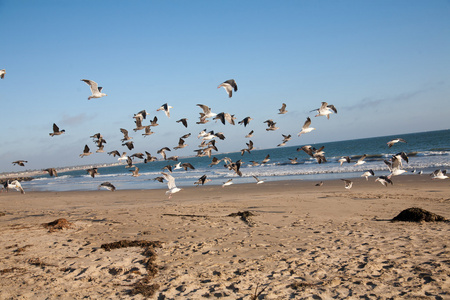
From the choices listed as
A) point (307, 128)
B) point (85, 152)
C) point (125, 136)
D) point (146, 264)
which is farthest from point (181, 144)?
point (146, 264)

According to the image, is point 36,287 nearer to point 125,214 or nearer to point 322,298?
point 322,298

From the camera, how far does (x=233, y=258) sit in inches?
267

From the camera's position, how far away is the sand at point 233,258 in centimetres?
532

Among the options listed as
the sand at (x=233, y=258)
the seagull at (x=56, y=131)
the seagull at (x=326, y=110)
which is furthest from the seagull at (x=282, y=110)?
the seagull at (x=56, y=131)

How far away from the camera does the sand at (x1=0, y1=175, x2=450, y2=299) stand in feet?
17.5

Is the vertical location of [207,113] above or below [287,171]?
above

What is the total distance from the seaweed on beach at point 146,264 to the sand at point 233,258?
0.02 m

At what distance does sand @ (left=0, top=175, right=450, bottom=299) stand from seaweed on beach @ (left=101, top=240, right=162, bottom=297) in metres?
0.02

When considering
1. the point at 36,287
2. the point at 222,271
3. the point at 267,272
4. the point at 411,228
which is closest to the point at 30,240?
the point at 36,287

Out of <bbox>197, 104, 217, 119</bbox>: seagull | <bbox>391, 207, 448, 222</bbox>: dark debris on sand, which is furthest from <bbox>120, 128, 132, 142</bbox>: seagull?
<bbox>391, 207, 448, 222</bbox>: dark debris on sand

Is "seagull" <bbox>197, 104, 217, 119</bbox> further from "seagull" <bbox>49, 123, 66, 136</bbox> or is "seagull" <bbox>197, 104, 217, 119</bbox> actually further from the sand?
"seagull" <bbox>49, 123, 66, 136</bbox>

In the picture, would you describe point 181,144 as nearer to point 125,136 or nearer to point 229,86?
point 125,136

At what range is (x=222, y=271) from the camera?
610 cm

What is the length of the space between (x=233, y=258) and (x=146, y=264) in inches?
67.0
